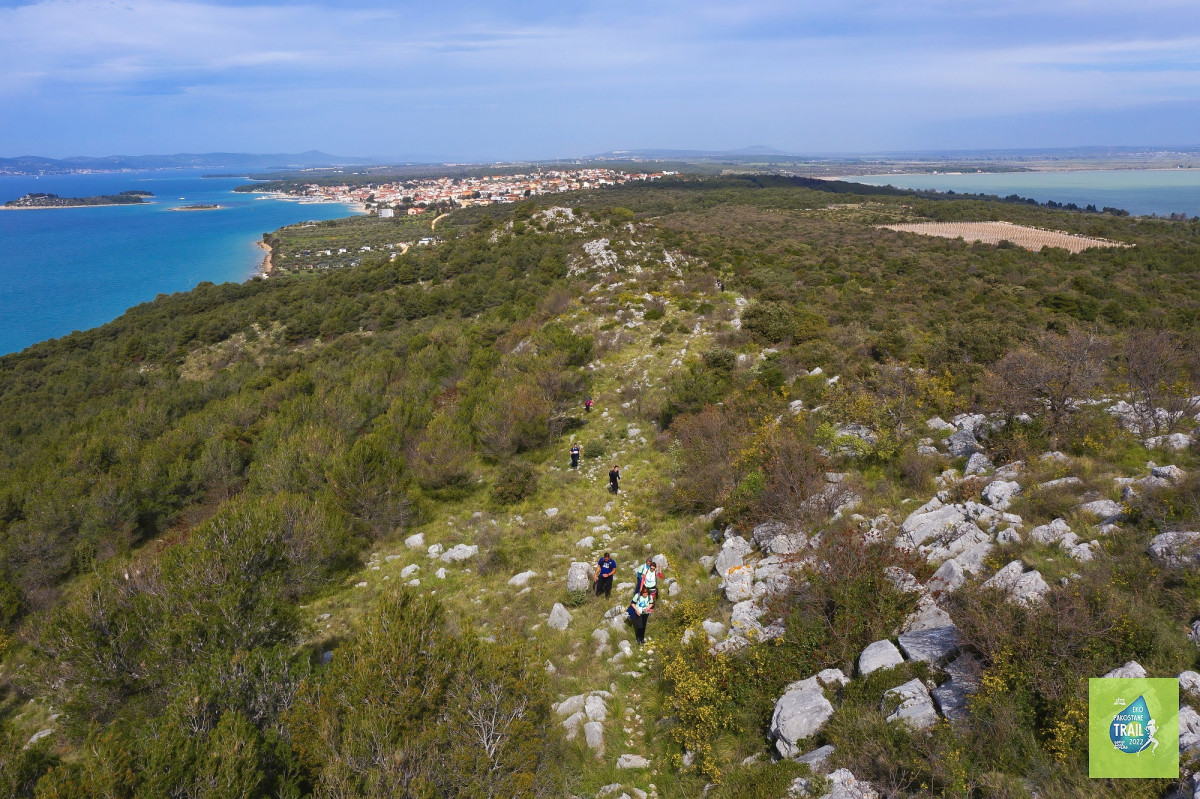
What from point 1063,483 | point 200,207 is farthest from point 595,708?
point 200,207

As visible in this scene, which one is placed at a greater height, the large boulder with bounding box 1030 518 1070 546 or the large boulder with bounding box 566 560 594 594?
the large boulder with bounding box 1030 518 1070 546

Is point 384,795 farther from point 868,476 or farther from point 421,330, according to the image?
point 421,330

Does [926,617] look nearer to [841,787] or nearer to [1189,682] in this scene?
[1189,682]

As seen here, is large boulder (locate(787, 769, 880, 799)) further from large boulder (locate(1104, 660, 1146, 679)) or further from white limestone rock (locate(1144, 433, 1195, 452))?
white limestone rock (locate(1144, 433, 1195, 452))

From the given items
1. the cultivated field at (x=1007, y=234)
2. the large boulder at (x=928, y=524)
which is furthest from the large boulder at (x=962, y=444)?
the cultivated field at (x=1007, y=234)

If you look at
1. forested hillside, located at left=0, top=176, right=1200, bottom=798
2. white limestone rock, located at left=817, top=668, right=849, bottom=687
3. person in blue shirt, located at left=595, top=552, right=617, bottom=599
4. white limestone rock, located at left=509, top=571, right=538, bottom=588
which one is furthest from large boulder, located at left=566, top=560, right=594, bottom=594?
white limestone rock, located at left=817, top=668, right=849, bottom=687
